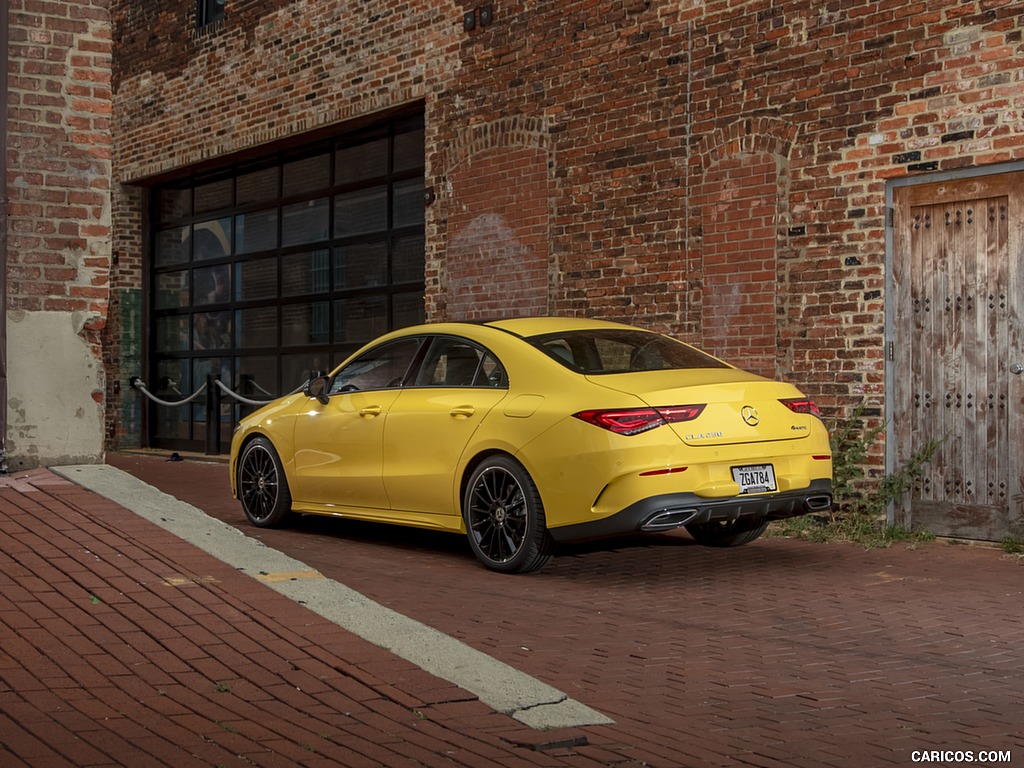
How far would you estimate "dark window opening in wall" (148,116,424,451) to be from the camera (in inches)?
607

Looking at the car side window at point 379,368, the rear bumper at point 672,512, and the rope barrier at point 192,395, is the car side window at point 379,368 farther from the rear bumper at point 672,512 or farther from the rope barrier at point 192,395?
the rope barrier at point 192,395

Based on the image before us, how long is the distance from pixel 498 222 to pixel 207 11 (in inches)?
269

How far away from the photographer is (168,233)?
1998cm

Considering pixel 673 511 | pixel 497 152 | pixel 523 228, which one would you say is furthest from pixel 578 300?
pixel 673 511

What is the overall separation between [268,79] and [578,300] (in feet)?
19.8

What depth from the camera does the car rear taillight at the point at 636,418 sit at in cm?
777

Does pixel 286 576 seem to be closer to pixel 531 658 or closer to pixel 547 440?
pixel 531 658

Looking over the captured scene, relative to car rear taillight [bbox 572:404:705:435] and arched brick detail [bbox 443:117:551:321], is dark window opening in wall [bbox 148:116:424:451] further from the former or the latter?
car rear taillight [bbox 572:404:705:435]

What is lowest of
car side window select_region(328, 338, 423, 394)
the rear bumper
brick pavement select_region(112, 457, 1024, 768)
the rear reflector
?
brick pavement select_region(112, 457, 1024, 768)

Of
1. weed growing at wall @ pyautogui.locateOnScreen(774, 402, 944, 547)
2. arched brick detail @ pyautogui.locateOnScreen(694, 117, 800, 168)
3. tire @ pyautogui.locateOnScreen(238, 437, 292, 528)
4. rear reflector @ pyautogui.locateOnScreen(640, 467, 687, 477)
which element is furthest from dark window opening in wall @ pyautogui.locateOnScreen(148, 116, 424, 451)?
rear reflector @ pyautogui.locateOnScreen(640, 467, 687, 477)

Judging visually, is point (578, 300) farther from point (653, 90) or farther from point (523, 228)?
point (653, 90)

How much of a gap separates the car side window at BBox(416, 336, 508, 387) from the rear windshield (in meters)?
0.32

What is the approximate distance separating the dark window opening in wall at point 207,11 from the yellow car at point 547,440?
31.0ft

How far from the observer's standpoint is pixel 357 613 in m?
6.41
